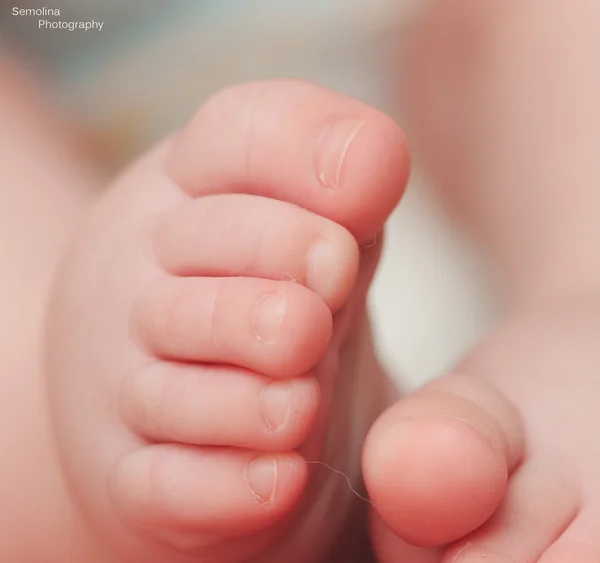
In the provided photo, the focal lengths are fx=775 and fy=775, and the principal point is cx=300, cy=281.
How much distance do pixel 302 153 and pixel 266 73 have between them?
23 cm

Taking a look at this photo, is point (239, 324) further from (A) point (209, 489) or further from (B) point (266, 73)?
(B) point (266, 73)

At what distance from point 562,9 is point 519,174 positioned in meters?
0.09

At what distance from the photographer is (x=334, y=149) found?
0.77ft

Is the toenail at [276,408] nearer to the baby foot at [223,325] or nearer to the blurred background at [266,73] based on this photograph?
the baby foot at [223,325]

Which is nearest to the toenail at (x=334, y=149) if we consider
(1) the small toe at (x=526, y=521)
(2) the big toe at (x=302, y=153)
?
(2) the big toe at (x=302, y=153)

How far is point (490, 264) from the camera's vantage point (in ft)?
1.28

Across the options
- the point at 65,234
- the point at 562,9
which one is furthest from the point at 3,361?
the point at 562,9

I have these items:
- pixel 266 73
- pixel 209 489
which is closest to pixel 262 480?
pixel 209 489

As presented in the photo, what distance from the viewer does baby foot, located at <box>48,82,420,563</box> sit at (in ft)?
0.74

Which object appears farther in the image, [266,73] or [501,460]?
[266,73]

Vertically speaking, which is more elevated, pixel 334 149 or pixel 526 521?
pixel 334 149

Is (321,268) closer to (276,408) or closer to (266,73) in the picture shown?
(276,408)

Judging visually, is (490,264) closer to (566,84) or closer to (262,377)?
(566,84)

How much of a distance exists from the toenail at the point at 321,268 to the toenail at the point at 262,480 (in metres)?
0.05
